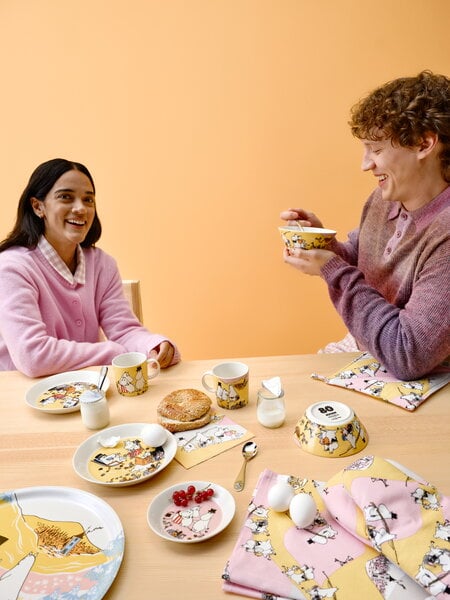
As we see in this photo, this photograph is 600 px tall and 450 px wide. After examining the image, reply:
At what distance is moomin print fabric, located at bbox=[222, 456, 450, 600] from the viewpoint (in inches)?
23.2

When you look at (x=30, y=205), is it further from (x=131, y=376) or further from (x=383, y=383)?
(x=383, y=383)

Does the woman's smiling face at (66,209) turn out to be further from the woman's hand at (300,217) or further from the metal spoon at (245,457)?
the metal spoon at (245,457)

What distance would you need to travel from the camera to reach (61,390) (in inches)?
45.4

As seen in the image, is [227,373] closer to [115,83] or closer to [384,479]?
[384,479]

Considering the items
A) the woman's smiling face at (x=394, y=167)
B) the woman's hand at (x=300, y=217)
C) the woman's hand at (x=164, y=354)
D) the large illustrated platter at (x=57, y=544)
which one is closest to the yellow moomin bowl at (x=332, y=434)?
the large illustrated platter at (x=57, y=544)

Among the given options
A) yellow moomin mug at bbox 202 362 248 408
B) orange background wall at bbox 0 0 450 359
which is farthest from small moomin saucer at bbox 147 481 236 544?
orange background wall at bbox 0 0 450 359

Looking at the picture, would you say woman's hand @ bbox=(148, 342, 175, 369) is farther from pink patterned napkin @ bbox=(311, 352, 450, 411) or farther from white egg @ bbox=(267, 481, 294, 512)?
white egg @ bbox=(267, 481, 294, 512)

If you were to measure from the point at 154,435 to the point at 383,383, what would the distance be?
→ 53 cm

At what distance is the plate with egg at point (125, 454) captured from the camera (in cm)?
83

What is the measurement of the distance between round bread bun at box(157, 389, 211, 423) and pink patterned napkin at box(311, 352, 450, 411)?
0.96 feet

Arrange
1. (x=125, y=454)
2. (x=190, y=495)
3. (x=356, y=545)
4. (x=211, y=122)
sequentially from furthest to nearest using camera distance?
(x=211, y=122), (x=125, y=454), (x=190, y=495), (x=356, y=545)

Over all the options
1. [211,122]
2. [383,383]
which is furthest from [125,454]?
[211,122]

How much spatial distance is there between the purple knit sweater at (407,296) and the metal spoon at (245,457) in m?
0.41

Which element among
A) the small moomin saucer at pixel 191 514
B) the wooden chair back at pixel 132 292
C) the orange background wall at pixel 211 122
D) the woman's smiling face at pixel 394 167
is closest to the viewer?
the small moomin saucer at pixel 191 514
